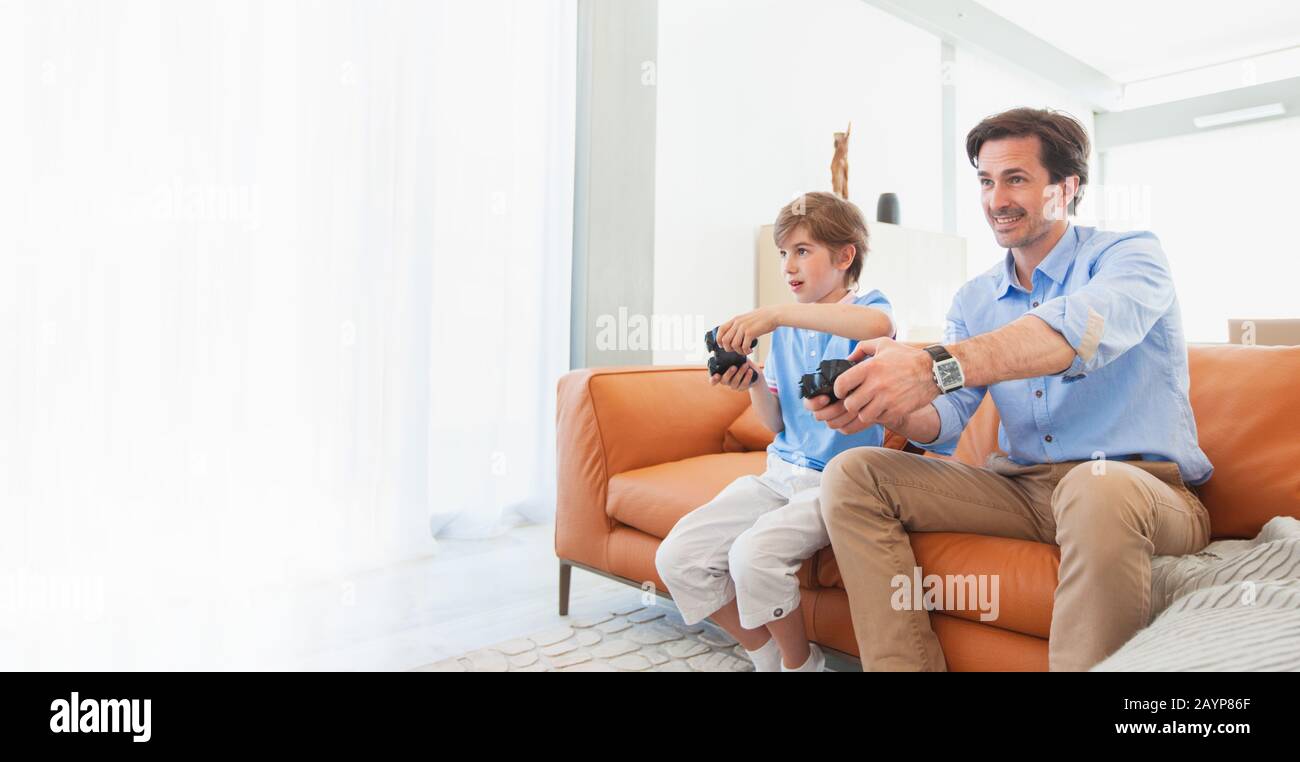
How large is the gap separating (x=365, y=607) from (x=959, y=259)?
13.1ft

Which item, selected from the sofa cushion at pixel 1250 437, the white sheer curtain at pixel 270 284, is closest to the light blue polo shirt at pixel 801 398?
the sofa cushion at pixel 1250 437

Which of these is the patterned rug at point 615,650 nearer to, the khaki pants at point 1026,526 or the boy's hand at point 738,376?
the khaki pants at point 1026,526

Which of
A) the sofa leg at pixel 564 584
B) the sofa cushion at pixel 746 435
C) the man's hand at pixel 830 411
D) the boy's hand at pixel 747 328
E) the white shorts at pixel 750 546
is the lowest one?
the sofa leg at pixel 564 584

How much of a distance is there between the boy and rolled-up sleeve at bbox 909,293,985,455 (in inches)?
5.5

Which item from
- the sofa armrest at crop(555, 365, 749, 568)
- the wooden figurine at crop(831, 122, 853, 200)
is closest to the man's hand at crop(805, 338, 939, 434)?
the sofa armrest at crop(555, 365, 749, 568)

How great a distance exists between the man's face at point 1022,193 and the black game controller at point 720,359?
0.52 metres

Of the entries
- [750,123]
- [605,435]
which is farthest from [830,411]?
[750,123]

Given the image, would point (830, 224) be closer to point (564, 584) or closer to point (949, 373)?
point (949, 373)

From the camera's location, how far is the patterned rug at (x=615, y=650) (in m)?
1.74

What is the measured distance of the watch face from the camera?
3.55 feet

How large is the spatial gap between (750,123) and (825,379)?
122 inches

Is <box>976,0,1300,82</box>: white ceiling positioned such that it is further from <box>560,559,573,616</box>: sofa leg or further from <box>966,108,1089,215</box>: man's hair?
<box>560,559,573,616</box>: sofa leg

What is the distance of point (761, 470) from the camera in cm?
200

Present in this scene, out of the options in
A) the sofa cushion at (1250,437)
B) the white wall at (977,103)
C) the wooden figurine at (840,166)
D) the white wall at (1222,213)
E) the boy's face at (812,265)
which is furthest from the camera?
the white wall at (1222,213)
